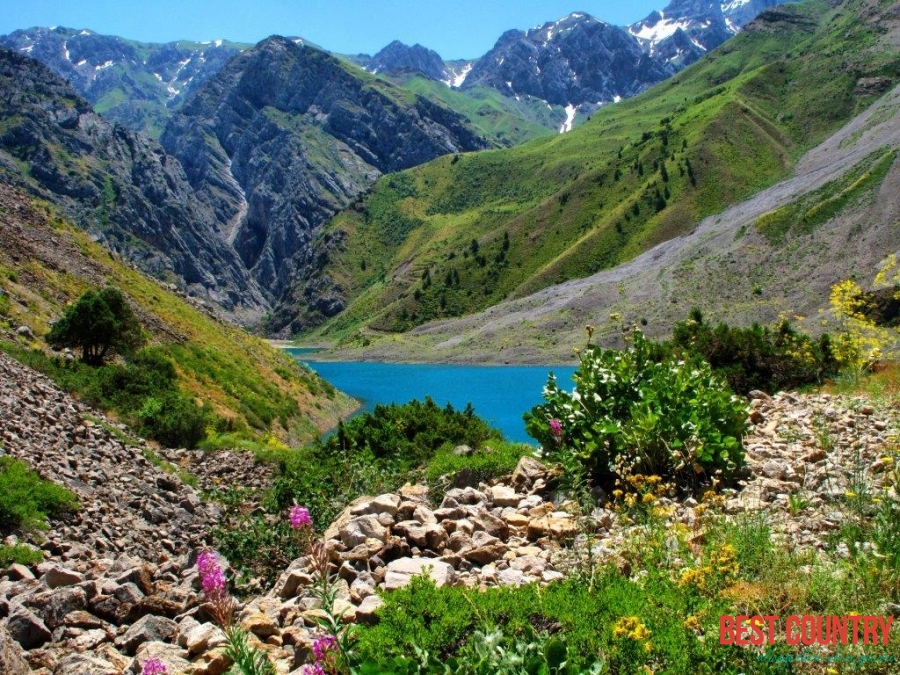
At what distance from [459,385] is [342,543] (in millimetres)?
79455

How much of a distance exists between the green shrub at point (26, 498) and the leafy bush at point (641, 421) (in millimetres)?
7459

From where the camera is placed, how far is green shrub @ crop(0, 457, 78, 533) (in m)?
8.59

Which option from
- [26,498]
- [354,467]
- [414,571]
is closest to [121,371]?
[354,467]

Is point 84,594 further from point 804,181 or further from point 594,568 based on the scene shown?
point 804,181

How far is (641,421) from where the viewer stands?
8328 millimetres

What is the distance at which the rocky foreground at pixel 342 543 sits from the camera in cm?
539

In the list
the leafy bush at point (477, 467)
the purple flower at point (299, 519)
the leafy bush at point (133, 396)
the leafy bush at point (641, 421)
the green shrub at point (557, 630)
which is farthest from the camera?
the leafy bush at point (133, 396)

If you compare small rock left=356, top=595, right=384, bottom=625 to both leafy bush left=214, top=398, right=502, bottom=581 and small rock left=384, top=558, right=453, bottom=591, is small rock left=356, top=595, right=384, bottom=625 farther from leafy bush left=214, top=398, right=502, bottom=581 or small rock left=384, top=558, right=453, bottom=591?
leafy bush left=214, top=398, right=502, bottom=581

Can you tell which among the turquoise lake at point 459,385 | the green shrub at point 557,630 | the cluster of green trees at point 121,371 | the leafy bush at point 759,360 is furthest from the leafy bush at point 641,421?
the turquoise lake at point 459,385

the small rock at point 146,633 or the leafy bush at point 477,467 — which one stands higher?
the small rock at point 146,633

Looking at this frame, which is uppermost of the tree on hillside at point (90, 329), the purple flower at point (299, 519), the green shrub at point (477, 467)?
the tree on hillside at point (90, 329)

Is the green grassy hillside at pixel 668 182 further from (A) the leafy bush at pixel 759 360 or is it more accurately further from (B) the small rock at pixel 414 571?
(B) the small rock at pixel 414 571

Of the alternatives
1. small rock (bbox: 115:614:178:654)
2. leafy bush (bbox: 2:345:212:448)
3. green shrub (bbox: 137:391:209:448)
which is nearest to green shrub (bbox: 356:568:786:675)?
small rock (bbox: 115:614:178:654)

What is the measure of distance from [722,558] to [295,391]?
40282 mm
